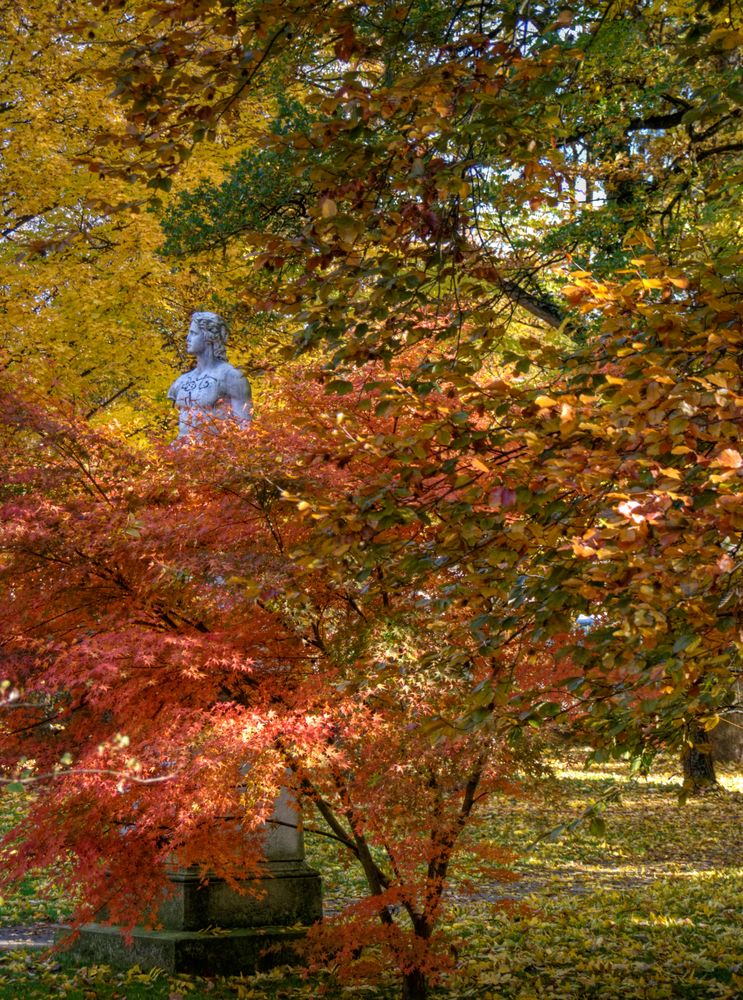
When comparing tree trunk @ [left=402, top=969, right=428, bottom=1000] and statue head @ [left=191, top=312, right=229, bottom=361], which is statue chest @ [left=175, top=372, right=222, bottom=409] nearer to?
statue head @ [left=191, top=312, right=229, bottom=361]

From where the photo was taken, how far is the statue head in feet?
26.0

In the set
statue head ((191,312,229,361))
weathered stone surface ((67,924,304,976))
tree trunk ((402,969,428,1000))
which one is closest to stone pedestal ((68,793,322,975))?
weathered stone surface ((67,924,304,976))

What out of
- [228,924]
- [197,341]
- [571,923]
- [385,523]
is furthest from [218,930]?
[385,523]

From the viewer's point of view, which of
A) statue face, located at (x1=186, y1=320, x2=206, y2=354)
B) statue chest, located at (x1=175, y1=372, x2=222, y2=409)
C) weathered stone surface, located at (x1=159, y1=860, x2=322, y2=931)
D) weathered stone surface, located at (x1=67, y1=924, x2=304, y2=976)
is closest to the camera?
weathered stone surface, located at (x1=67, y1=924, x2=304, y2=976)

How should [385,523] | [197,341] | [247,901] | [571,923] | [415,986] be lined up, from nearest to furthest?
[385,523], [415,986], [247,901], [197,341], [571,923]

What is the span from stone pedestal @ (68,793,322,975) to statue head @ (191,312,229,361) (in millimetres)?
3285

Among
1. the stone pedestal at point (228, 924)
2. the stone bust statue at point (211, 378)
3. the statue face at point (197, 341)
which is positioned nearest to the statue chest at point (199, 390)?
the stone bust statue at point (211, 378)

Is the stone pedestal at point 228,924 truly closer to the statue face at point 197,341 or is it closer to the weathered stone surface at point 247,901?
the weathered stone surface at point 247,901

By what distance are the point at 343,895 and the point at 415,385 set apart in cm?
701

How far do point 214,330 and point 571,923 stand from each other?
5292 millimetres

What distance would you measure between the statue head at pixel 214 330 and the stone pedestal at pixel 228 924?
328cm

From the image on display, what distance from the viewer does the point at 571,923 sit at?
813 cm

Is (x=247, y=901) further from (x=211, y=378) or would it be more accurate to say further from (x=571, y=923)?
(x=211, y=378)

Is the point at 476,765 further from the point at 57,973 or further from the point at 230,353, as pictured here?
the point at 230,353
